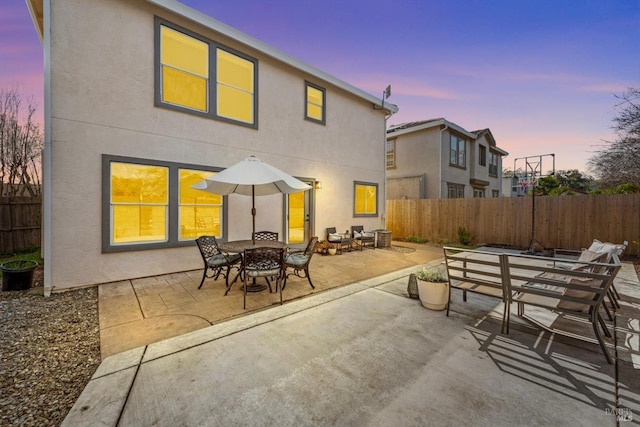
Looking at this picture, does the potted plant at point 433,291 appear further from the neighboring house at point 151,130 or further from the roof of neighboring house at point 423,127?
the roof of neighboring house at point 423,127

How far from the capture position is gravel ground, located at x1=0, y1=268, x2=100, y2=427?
1992mm

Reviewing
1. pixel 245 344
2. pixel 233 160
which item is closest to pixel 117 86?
pixel 233 160

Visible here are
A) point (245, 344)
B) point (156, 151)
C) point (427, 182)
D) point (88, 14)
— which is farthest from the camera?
point (427, 182)

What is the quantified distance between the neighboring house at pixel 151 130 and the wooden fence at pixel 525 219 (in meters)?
6.27

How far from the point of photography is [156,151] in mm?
5617

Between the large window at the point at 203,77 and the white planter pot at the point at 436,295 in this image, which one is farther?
the large window at the point at 203,77

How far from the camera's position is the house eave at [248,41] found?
5559 mm

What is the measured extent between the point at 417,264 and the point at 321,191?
3907 millimetres

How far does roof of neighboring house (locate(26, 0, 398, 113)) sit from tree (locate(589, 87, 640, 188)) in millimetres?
10145

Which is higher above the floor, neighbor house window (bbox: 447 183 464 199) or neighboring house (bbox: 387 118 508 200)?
neighboring house (bbox: 387 118 508 200)

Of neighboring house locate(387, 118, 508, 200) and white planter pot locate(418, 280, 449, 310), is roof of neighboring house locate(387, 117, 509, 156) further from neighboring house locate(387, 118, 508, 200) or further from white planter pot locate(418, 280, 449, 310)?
white planter pot locate(418, 280, 449, 310)

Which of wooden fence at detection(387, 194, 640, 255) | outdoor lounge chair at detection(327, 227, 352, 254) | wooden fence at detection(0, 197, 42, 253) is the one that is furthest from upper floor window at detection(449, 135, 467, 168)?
wooden fence at detection(0, 197, 42, 253)

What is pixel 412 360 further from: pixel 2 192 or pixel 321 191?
pixel 2 192

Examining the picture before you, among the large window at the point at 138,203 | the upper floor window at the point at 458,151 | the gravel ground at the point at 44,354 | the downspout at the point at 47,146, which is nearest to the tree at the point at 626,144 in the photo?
the upper floor window at the point at 458,151
